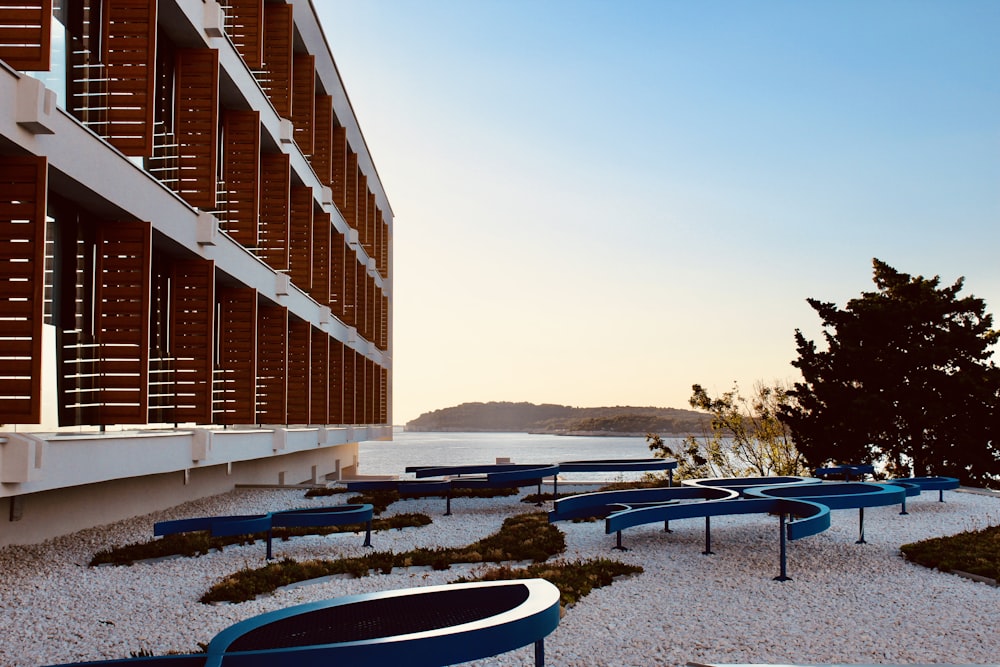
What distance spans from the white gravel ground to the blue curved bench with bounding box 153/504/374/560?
17.1 inches

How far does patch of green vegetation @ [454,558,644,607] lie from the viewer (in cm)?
1014

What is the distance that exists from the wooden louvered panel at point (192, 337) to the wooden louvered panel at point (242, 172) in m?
2.66

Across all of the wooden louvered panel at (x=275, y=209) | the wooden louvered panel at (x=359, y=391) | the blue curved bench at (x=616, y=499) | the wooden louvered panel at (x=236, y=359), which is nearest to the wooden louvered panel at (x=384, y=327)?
the wooden louvered panel at (x=359, y=391)

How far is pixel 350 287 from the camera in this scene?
3603cm

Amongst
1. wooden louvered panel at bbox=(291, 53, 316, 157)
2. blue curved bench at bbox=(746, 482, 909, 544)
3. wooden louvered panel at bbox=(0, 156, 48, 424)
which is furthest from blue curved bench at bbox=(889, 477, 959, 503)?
wooden louvered panel at bbox=(291, 53, 316, 157)

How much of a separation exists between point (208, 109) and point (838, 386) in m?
24.0

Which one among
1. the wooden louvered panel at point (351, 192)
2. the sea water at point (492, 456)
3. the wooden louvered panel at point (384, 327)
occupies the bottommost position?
the sea water at point (492, 456)

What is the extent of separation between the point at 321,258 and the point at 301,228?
3.01 m

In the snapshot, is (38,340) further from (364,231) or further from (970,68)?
(364,231)

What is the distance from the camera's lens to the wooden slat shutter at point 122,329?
13758 mm

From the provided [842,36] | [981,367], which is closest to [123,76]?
[842,36]

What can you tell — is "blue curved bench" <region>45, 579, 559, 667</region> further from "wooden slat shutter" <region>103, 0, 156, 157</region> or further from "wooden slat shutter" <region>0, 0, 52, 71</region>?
"wooden slat shutter" <region>103, 0, 156, 157</region>

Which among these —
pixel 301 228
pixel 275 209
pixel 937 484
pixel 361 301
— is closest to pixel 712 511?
pixel 937 484

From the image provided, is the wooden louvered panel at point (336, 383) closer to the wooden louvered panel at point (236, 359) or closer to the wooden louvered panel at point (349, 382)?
the wooden louvered panel at point (349, 382)
